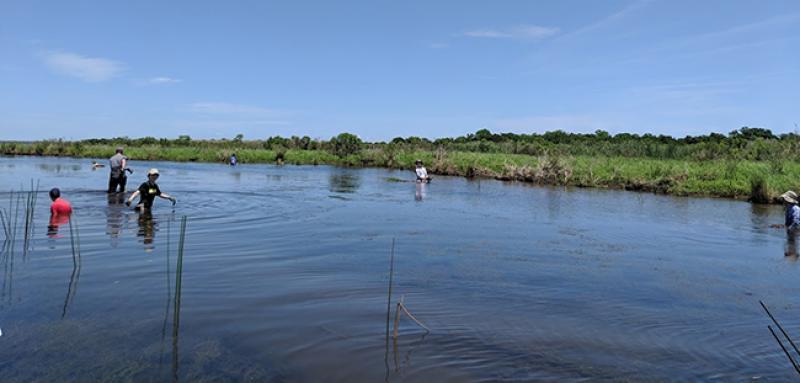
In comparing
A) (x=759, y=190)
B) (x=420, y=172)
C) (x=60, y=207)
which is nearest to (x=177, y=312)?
(x=60, y=207)

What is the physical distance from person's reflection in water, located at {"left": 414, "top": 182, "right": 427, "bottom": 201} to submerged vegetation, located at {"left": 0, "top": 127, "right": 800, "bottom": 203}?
26.3 ft

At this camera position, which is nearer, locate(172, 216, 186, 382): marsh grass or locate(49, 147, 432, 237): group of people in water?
locate(172, 216, 186, 382): marsh grass

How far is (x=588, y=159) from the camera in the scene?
41.7 meters

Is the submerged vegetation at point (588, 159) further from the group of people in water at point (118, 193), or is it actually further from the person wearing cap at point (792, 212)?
the group of people in water at point (118, 193)

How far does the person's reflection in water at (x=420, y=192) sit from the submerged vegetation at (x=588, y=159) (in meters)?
8.01

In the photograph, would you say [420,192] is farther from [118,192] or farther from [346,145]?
[346,145]

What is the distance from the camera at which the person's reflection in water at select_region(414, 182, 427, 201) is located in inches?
996

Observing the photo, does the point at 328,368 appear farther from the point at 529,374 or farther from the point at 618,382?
the point at 618,382

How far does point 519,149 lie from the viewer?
60.8 m

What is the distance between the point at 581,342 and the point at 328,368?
3.14 metres

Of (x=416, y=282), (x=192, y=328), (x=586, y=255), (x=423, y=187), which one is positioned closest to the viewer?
(x=192, y=328)

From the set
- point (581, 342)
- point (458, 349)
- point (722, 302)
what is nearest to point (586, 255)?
point (722, 302)

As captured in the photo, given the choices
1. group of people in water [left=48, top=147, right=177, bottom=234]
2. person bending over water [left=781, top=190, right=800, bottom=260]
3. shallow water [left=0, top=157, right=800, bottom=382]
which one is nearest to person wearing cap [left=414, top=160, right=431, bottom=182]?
shallow water [left=0, top=157, right=800, bottom=382]

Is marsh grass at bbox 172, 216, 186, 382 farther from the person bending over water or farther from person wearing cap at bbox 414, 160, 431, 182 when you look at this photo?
person wearing cap at bbox 414, 160, 431, 182
